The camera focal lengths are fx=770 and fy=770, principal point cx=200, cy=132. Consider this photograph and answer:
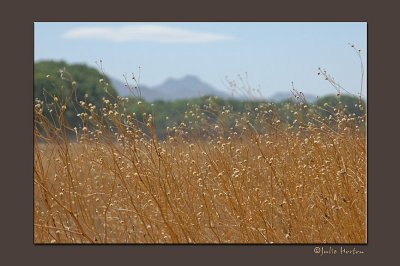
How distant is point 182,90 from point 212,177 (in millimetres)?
771

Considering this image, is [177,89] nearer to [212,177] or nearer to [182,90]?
[182,90]

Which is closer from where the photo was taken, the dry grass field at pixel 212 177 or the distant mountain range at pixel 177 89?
the dry grass field at pixel 212 177

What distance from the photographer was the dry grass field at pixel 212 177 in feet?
18.9

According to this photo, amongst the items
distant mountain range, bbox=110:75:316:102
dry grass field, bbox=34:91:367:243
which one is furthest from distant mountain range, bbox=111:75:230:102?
dry grass field, bbox=34:91:367:243

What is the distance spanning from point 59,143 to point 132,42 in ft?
3.22

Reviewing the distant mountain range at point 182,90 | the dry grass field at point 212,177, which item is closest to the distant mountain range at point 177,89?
the distant mountain range at point 182,90

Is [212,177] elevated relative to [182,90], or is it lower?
lower

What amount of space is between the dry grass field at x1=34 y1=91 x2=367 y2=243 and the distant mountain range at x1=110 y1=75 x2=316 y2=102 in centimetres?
17

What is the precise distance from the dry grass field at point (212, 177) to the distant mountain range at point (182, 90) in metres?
0.17

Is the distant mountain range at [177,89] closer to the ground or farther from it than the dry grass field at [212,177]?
farther from it

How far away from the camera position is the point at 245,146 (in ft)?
21.5

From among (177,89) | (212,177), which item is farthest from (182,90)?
(212,177)

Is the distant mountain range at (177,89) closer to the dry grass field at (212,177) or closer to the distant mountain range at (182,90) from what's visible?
the distant mountain range at (182,90)

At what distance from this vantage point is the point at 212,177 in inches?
254
